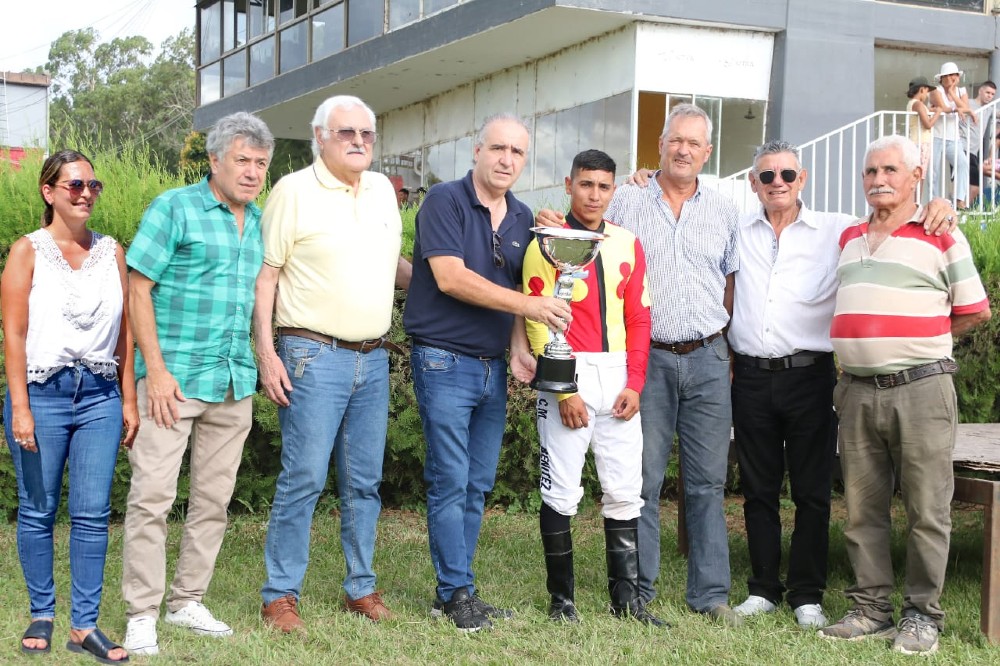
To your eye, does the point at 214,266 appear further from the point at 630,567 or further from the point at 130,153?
the point at 130,153

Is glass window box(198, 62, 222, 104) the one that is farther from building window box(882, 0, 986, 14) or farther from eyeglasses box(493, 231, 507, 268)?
eyeglasses box(493, 231, 507, 268)

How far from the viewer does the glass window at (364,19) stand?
58.6 ft

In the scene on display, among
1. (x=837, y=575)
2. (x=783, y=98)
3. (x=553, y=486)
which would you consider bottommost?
(x=837, y=575)

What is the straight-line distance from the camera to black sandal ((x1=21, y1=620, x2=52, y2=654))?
4.38 metres

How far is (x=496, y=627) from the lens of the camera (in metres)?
4.92

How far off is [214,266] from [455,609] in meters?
1.89

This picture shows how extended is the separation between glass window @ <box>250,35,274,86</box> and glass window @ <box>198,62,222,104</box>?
135 cm

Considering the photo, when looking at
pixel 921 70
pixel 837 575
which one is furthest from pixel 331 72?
pixel 837 575

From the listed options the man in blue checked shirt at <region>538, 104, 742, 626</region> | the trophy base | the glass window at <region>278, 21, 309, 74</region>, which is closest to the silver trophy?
the trophy base

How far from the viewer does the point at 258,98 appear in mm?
21203

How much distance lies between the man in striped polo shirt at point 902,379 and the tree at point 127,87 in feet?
157

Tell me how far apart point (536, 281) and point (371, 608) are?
1717 mm

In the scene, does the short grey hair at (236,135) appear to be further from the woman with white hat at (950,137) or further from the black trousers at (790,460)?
the woman with white hat at (950,137)

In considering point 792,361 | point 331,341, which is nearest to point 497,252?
point 331,341
